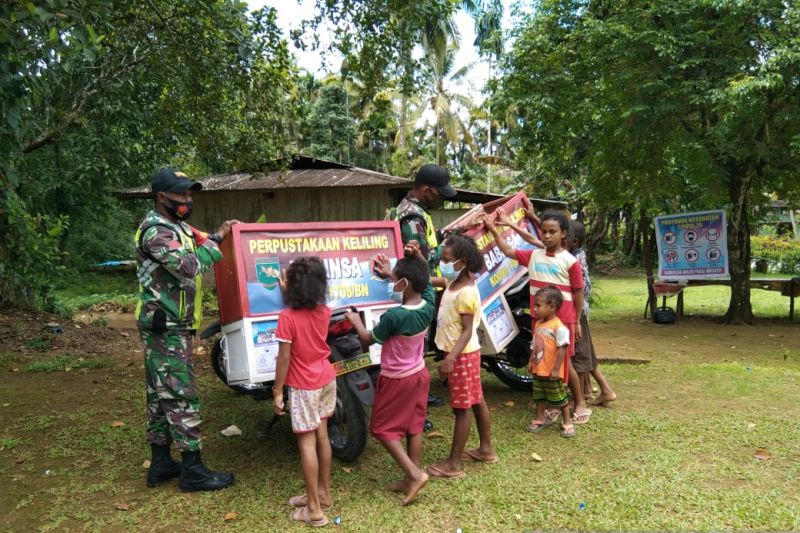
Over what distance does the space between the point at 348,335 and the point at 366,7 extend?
148 inches

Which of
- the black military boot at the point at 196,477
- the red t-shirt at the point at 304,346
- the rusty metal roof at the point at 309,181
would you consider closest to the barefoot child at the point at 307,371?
the red t-shirt at the point at 304,346

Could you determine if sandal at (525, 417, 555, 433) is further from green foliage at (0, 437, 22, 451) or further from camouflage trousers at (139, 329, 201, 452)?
green foliage at (0, 437, 22, 451)

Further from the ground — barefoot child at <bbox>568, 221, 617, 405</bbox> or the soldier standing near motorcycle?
the soldier standing near motorcycle

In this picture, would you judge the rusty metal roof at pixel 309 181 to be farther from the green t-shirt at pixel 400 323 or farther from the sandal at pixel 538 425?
the green t-shirt at pixel 400 323

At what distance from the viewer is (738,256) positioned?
10711 millimetres

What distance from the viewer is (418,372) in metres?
3.51

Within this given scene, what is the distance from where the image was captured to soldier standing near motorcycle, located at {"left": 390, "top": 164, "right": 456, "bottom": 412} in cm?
425

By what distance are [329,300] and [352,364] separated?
47 cm

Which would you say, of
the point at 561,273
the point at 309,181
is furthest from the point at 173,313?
the point at 309,181

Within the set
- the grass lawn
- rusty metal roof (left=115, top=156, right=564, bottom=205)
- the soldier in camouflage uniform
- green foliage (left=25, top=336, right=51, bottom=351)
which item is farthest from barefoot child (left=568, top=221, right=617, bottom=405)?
rusty metal roof (left=115, top=156, right=564, bottom=205)

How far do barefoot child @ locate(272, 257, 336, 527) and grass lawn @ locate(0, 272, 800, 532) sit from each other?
0.72 feet

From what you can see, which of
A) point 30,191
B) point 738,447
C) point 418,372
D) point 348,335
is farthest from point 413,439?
point 30,191

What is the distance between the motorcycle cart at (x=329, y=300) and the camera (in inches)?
148

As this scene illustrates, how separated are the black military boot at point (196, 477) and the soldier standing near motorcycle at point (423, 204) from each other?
1.96m
